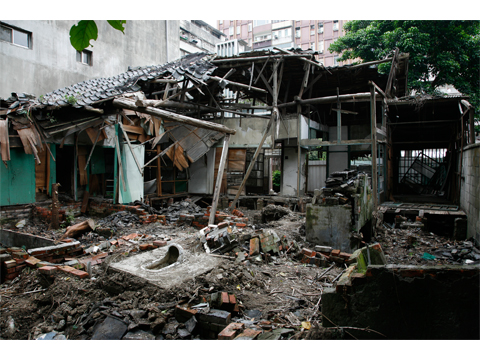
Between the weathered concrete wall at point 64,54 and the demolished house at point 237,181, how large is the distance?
336cm

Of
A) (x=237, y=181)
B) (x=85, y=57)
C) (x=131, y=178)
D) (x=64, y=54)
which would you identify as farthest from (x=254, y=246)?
(x=85, y=57)

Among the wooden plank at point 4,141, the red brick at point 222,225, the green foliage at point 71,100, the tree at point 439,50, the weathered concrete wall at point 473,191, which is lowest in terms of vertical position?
the red brick at point 222,225

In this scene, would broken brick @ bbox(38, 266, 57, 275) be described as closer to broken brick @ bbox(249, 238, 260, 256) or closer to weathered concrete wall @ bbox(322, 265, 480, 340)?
broken brick @ bbox(249, 238, 260, 256)

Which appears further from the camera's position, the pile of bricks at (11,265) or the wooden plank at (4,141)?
the wooden plank at (4,141)

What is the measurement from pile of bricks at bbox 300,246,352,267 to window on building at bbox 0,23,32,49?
49.1 ft

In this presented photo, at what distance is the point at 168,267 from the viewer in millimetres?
4645

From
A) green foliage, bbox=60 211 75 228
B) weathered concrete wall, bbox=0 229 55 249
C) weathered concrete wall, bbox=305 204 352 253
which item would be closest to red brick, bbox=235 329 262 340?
weathered concrete wall, bbox=305 204 352 253

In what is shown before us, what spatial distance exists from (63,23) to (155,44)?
575 centimetres

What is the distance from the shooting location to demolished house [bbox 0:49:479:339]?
3479 millimetres

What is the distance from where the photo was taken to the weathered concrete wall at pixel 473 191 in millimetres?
7004

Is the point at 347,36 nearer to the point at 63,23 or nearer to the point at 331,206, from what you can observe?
the point at 331,206

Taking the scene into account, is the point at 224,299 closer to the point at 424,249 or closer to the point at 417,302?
the point at 417,302

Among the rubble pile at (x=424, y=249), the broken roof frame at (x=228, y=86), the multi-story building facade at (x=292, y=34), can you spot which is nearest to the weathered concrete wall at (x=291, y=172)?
the broken roof frame at (x=228, y=86)

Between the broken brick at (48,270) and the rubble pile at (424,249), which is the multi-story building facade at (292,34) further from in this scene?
the broken brick at (48,270)
